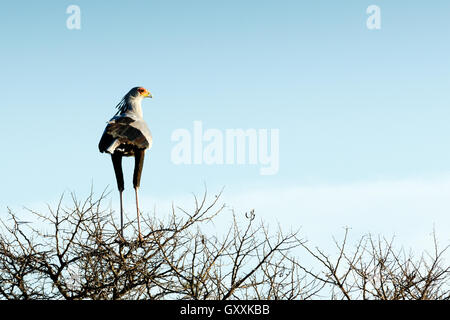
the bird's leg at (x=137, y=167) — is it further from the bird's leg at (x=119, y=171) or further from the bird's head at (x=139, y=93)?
the bird's head at (x=139, y=93)

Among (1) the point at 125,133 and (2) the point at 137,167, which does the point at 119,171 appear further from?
(1) the point at 125,133

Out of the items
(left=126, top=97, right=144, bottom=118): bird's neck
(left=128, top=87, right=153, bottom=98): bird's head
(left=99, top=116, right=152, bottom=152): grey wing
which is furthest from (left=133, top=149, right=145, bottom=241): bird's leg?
(left=128, top=87, right=153, bottom=98): bird's head

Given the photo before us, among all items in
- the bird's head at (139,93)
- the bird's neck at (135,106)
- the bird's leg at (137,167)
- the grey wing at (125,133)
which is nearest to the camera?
the grey wing at (125,133)

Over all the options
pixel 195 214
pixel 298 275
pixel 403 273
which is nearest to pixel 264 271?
pixel 298 275

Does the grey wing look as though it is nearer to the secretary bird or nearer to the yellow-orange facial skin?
the secretary bird

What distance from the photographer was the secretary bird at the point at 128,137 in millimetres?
7496

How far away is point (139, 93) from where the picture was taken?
8.20 m

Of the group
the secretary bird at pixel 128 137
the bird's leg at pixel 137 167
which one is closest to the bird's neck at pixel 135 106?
the secretary bird at pixel 128 137

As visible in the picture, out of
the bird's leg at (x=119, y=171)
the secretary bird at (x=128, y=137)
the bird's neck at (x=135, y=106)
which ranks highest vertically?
the bird's neck at (x=135, y=106)

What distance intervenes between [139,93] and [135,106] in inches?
8.9

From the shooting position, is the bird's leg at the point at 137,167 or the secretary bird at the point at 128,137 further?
the bird's leg at the point at 137,167

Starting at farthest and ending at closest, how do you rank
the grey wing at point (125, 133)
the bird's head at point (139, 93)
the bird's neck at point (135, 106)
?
the bird's head at point (139, 93) → the bird's neck at point (135, 106) → the grey wing at point (125, 133)

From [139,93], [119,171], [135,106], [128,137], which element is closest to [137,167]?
[119,171]
